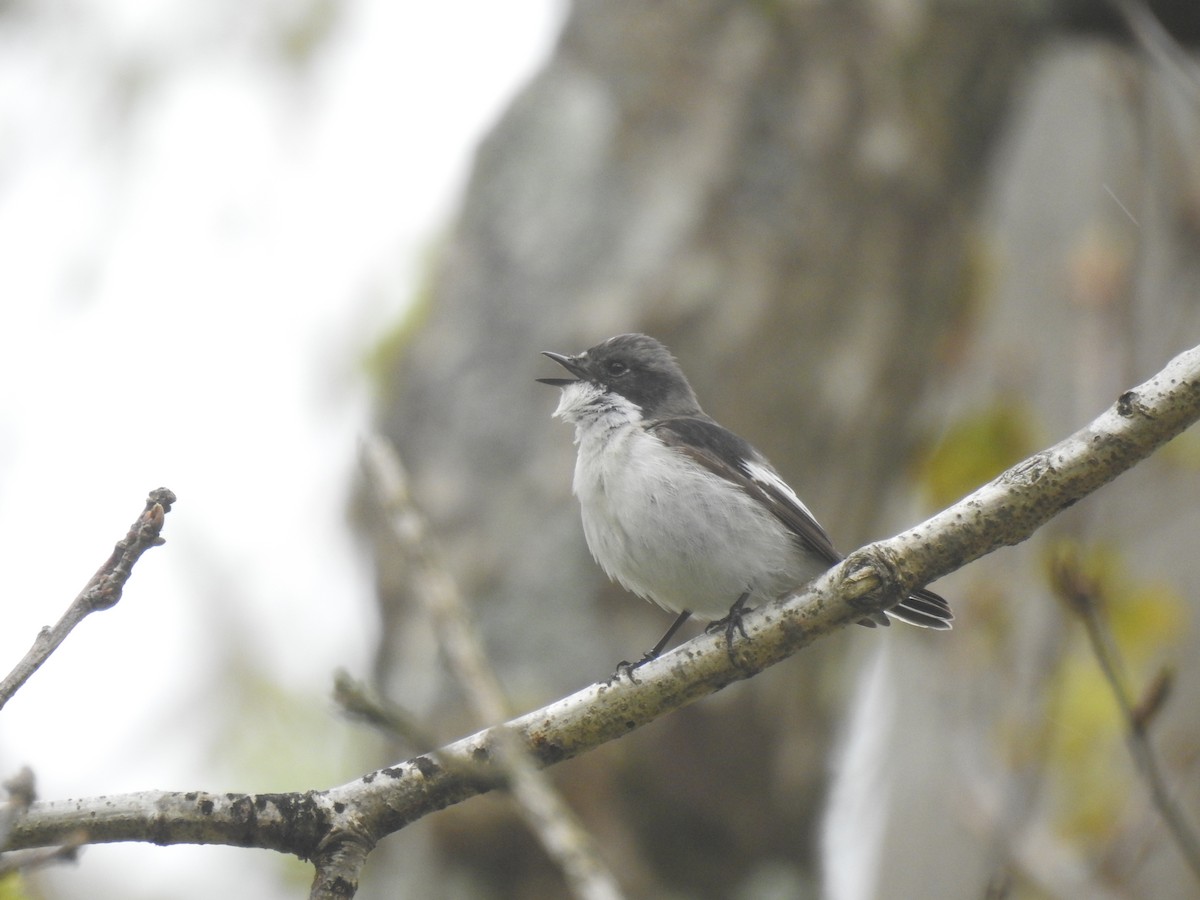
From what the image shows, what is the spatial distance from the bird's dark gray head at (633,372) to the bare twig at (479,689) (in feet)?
6.40

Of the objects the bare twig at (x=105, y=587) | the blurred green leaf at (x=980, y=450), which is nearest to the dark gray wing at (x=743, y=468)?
the blurred green leaf at (x=980, y=450)

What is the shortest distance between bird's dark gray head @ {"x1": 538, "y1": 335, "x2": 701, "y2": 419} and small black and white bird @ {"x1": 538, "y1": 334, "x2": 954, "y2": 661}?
0.23 metres

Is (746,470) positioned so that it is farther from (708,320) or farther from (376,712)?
(376,712)

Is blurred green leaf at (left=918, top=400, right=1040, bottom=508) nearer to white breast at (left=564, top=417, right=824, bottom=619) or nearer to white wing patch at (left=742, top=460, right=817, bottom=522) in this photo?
white wing patch at (left=742, top=460, right=817, bottom=522)

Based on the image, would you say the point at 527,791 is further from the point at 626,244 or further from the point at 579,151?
the point at 579,151

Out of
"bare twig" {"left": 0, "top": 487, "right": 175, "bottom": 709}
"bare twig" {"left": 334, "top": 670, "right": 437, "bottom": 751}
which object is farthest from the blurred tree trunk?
"bare twig" {"left": 0, "top": 487, "right": 175, "bottom": 709}

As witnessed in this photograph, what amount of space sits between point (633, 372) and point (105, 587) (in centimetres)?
274

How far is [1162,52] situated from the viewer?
2.98m

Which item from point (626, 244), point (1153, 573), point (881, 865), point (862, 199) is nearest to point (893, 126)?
point (862, 199)

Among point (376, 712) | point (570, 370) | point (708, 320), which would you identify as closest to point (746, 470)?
point (570, 370)

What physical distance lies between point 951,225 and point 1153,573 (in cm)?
310

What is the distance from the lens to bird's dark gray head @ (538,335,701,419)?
4.09m

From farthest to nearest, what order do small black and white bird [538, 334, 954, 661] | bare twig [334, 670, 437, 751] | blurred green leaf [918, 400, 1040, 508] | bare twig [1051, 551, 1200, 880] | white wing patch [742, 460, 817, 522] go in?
1. blurred green leaf [918, 400, 1040, 508]
2. white wing patch [742, 460, 817, 522]
3. small black and white bird [538, 334, 954, 661]
4. bare twig [1051, 551, 1200, 880]
5. bare twig [334, 670, 437, 751]

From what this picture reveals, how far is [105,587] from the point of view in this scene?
5.15 ft
